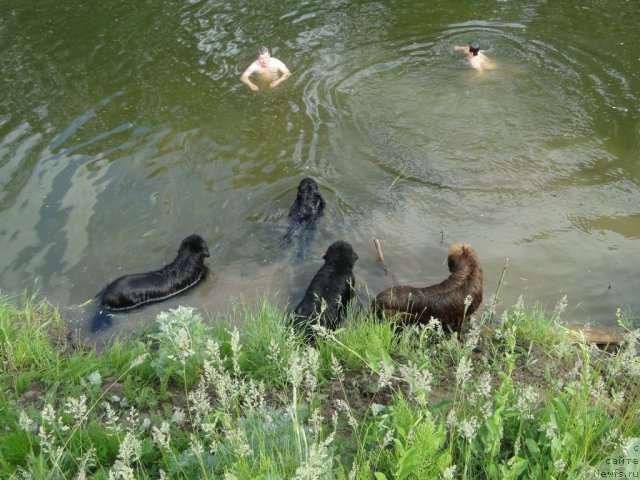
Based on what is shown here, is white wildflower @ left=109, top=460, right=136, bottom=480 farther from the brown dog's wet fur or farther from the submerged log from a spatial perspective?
the submerged log

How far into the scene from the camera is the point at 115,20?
14.2 meters

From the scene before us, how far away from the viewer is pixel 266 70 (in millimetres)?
11523

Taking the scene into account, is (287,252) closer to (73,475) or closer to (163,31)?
(73,475)

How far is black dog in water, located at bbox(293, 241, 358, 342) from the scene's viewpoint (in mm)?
6070

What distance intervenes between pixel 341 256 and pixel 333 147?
3.20m

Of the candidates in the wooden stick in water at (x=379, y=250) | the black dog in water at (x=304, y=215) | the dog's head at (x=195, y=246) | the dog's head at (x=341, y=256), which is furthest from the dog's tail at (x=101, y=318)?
the wooden stick in water at (x=379, y=250)

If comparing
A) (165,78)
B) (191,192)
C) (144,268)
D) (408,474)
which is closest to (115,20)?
(165,78)

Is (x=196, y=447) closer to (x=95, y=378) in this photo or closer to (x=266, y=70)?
(x=95, y=378)

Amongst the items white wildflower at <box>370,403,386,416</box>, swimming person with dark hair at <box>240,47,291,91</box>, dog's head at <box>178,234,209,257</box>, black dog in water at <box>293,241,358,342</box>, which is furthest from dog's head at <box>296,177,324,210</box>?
white wildflower at <box>370,403,386,416</box>

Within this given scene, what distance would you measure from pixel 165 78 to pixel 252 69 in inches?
73.6

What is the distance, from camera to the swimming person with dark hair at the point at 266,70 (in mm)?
11180

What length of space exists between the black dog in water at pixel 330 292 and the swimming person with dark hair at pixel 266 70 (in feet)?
17.7

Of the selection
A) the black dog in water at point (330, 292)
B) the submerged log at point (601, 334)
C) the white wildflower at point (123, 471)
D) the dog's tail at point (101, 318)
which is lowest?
the submerged log at point (601, 334)

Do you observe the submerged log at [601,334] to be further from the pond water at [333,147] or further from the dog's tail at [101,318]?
the dog's tail at [101,318]
